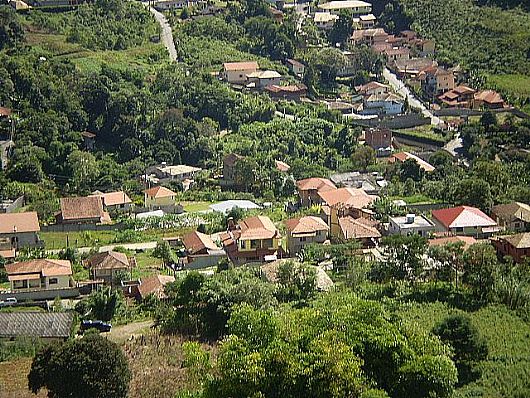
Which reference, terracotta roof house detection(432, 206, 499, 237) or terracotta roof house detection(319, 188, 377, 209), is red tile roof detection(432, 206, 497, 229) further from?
terracotta roof house detection(319, 188, 377, 209)

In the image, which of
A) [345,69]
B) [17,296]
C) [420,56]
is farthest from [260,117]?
[17,296]

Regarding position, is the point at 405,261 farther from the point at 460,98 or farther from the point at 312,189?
the point at 460,98

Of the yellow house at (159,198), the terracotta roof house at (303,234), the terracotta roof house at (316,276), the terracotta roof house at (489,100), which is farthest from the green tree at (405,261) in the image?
the terracotta roof house at (489,100)

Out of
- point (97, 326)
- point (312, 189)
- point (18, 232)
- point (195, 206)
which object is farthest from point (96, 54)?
point (97, 326)

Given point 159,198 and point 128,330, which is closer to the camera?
point 128,330

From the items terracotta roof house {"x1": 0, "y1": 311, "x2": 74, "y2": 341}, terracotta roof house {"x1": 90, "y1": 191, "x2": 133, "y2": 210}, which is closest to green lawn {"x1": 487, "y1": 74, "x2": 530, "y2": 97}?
terracotta roof house {"x1": 90, "y1": 191, "x2": 133, "y2": 210}

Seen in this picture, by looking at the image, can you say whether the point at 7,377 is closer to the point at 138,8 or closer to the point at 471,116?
the point at 471,116
